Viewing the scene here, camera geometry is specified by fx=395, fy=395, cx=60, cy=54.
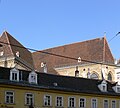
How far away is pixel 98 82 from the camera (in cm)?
5197

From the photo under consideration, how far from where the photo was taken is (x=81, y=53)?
81.4m

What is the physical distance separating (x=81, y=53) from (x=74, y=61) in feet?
7.43

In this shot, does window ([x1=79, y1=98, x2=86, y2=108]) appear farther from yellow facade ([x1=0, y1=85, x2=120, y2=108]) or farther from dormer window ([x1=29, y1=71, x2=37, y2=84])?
dormer window ([x1=29, y1=71, x2=37, y2=84])

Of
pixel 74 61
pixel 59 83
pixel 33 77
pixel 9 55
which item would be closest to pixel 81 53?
pixel 74 61

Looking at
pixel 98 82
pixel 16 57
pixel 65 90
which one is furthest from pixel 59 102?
pixel 16 57

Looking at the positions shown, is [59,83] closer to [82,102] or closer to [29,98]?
[82,102]

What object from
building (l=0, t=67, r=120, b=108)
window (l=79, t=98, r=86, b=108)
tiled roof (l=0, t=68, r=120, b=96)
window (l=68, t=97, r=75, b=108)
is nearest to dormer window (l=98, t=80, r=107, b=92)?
building (l=0, t=67, r=120, b=108)

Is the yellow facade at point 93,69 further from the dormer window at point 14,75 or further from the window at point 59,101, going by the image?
the dormer window at point 14,75

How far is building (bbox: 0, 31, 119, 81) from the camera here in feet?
226

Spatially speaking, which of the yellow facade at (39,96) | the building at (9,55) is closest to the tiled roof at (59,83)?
the yellow facade at (39,96)

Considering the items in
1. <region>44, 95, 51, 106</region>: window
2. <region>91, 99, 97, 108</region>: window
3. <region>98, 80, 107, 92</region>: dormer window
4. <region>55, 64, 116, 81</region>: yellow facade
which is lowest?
<region>91, 99, 97, 108</region>: window

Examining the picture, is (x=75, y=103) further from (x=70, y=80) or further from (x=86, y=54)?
(x=86, y=54)

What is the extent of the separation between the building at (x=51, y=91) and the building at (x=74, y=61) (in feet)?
65.0

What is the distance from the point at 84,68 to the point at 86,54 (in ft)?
11.1
